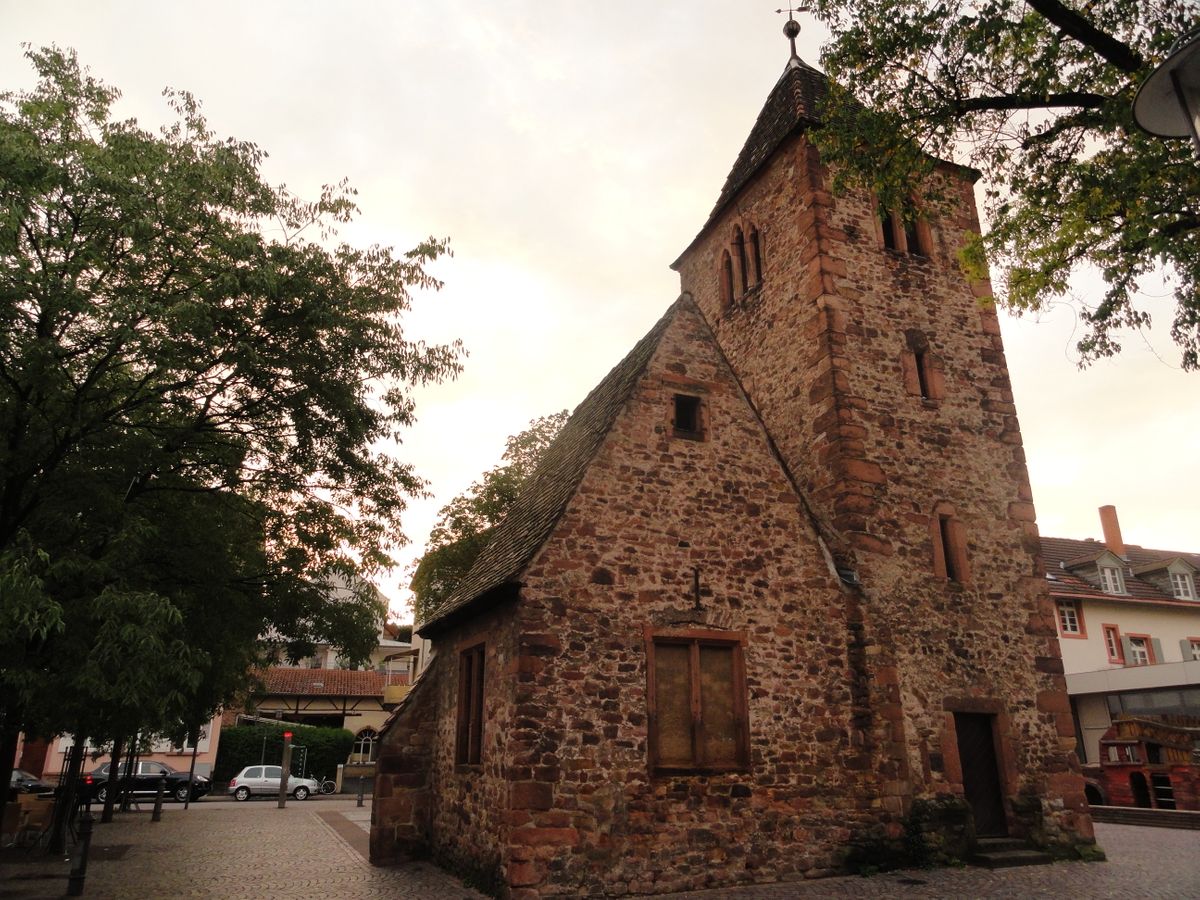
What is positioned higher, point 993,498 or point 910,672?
point 993,498

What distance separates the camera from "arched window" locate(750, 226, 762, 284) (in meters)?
18.0

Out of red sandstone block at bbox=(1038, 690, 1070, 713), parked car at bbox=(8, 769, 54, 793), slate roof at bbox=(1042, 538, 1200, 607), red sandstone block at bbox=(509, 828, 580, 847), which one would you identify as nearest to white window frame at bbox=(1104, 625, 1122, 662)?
slate roof at bbox=(1042, 538, 1200, 607)

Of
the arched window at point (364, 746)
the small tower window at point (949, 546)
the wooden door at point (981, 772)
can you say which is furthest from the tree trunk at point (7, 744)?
the arched window at point (364, 746)

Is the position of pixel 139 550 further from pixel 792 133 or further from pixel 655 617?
pixel 792 133

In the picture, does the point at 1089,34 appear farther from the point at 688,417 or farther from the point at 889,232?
the point at 889,232

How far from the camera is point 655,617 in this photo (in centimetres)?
1146

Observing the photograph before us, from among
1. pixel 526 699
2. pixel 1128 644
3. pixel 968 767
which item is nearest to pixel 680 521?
pixel 526 699

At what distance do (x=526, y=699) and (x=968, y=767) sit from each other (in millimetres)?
7780

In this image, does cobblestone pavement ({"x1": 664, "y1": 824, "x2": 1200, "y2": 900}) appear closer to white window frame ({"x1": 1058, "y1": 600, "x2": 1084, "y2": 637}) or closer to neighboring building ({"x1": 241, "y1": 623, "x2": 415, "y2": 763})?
white window frame ({"x1": 1058, "y1": 600, "x2": 1084, "y2": 637})

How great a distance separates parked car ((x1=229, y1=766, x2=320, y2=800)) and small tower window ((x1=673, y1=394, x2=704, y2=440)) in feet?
94.9

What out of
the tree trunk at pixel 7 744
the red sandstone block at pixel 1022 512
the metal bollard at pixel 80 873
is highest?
the red sandstone block at pixel 1022 512

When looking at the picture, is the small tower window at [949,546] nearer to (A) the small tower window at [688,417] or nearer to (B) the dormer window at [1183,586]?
(A) the small tower window at [688,417]

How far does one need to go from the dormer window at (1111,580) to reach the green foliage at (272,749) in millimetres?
36236

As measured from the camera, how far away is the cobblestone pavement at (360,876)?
408 inches
